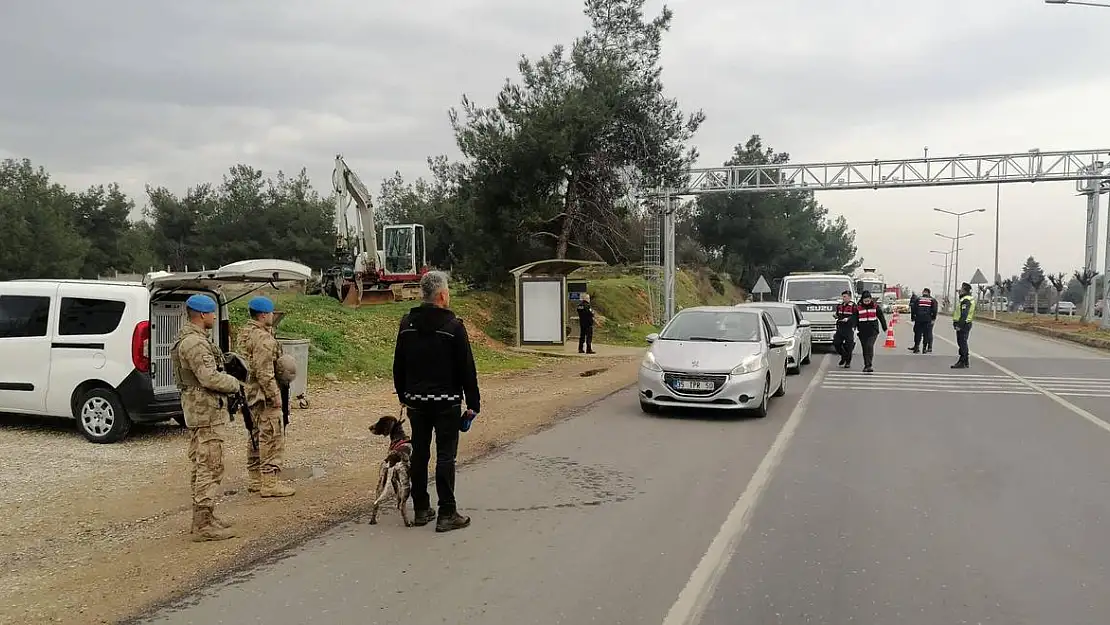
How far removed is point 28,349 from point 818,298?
18.7 meters

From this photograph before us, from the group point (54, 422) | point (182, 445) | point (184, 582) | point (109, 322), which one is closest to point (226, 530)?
point (184, 582)

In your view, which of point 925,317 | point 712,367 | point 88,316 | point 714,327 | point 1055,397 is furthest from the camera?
point 925,317

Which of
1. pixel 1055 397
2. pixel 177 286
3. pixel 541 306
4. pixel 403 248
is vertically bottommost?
pixel 1055 397

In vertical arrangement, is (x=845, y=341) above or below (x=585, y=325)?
below

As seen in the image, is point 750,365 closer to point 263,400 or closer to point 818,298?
point 263,400

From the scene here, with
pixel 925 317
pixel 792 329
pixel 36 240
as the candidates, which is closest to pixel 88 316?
pixel 792 329

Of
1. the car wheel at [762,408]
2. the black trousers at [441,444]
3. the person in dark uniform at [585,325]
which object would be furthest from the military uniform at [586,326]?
the black trousers at [441,444]

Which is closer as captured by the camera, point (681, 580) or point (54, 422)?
point (681, 580)

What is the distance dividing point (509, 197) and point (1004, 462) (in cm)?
2051

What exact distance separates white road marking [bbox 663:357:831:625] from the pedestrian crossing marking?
6678 millimetres

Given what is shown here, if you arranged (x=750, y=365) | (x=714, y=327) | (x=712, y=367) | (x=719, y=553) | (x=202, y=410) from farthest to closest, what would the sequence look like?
(x=714, y=327) < (x=750, y=365) < (x=712, y=367) < (x=202, y=410) < (x=719, y=553)

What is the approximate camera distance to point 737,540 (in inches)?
220

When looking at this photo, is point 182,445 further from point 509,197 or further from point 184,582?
point 509,197

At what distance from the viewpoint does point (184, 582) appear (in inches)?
188
